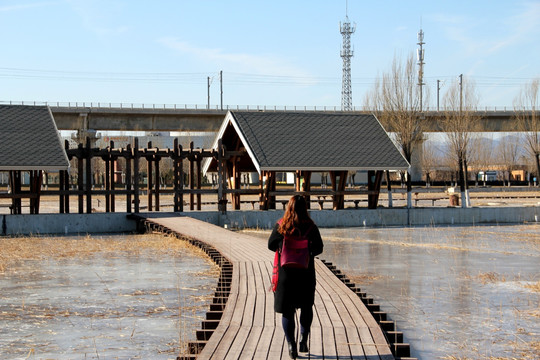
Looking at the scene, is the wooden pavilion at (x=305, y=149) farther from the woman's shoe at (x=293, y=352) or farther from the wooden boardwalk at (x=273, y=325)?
the woman's shoe at (x=293, y=352)

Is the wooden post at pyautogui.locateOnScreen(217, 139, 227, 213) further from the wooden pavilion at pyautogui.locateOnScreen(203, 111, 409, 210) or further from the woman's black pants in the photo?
the woman's black pants

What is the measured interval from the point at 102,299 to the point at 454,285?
260 inches

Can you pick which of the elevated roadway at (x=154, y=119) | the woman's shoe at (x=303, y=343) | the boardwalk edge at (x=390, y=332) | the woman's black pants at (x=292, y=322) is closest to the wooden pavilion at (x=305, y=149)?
the boardwalk edge at (x=390, y=332)

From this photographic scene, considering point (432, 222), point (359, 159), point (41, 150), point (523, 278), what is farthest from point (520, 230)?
point (41, 150)

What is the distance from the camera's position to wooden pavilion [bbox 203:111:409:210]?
33.0 meters

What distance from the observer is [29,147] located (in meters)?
31.2

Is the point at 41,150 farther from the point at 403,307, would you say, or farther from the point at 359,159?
the point at 403,307

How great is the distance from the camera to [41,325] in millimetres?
11727

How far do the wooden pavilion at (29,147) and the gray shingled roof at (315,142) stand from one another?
7318 millimetres

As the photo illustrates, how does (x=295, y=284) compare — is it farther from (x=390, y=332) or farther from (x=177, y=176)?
(x=177, y=176)

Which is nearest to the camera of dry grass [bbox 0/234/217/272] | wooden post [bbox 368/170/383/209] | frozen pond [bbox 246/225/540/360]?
frozen pond [bbox 246/225/540/360]

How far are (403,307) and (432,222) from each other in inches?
850

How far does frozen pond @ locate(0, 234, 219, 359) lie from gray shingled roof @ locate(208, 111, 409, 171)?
34.2 ft

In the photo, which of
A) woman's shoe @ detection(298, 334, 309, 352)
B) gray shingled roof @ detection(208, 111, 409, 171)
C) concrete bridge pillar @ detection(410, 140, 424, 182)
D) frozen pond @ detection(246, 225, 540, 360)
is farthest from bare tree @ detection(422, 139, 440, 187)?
woman's shoe @ detection(298, 334, 309, 352)
